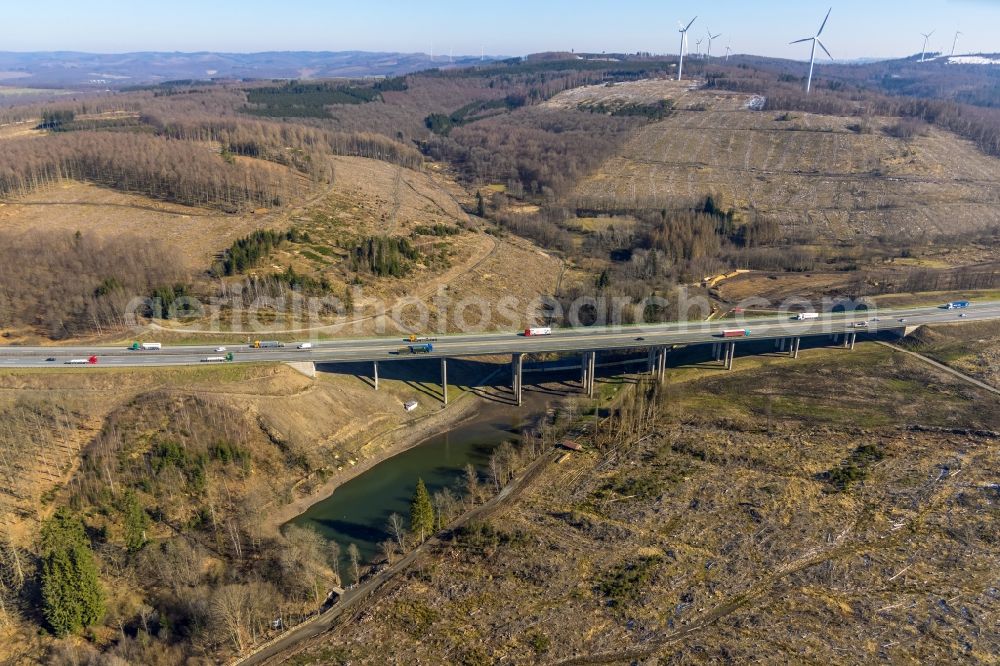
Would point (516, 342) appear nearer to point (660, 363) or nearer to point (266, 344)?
point (660, 363)

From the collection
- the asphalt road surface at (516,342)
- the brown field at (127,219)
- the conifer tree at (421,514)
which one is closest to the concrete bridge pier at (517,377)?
the asphalt road surface at (516,342)

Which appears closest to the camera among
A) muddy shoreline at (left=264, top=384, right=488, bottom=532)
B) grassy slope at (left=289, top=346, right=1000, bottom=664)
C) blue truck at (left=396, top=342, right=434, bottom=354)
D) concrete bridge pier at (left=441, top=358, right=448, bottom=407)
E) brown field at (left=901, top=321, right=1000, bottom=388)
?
grassy slope at (left=289, top=346, right=1000, bottom=664)

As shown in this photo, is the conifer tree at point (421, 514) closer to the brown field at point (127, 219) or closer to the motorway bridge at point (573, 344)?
the motorway bridge at point (573, 344)

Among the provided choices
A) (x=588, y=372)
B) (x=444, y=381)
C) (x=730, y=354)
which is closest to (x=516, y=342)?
(x=588, y=372)

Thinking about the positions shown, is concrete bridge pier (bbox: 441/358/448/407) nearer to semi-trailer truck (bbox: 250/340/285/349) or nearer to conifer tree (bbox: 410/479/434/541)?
semi-trailer truck (bbox: 250/340/285/349)

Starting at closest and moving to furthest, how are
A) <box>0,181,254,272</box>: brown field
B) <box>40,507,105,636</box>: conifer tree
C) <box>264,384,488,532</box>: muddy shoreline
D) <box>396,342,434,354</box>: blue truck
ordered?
<box>40,507,105,636</box>: conifer tree, <box>264,384,488,532</box>: muddy shoreline, <box>396,342,434,354</box>: blue truck, <box>0,181,254,272</box>: brown field

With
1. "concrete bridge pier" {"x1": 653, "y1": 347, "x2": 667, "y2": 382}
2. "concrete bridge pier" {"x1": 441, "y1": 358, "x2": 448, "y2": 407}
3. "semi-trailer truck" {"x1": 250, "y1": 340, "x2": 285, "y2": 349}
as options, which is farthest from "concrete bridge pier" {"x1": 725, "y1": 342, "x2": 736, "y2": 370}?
"semi-trailer truck" {"x1": 250, "y1": 340, "x2": 285, "y2": 349}
